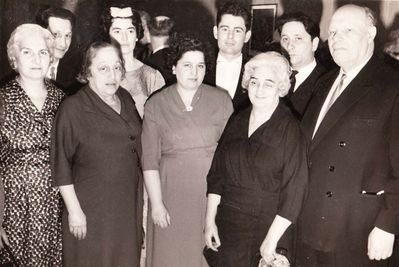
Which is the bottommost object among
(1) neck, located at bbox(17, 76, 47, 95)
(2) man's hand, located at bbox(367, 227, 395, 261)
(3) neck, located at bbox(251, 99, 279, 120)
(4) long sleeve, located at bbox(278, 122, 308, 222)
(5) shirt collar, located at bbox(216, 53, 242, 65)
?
(2) man's hand, located at bbox(367, 227, 395, 261)

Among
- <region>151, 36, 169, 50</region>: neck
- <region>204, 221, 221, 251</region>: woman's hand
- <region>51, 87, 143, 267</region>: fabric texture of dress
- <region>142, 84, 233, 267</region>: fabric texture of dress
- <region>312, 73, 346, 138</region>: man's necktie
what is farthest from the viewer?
<region>151, 36, 169, 50</region>: neck

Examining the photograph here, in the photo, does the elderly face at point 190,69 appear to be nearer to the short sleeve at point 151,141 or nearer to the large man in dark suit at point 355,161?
the short sleeve at point 151,141

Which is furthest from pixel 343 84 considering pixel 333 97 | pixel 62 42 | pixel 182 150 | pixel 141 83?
pixel 62 42

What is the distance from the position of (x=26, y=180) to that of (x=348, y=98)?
6.60 feet

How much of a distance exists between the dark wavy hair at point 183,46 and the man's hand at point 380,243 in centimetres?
158

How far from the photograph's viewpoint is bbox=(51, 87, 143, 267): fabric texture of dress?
9.70 feet

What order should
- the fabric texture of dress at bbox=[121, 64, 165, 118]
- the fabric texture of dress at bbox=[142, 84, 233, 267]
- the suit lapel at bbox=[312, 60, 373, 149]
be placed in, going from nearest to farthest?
the suit lapel at bbox=[312, 60, 373, 149] → the fabric texture of dress at bbox=[142, 84, 233, 267] → the fabric texture of dress at bbox=[121, 64, 165, 118]

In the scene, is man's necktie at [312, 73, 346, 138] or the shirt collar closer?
man's necktie at [312, 73, 346, 138]

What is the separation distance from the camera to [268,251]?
257 centimetres

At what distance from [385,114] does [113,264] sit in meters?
1.98

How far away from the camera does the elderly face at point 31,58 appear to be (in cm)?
301

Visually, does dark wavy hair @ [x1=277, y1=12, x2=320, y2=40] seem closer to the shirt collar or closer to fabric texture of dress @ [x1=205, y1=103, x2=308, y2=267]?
the shirt collar

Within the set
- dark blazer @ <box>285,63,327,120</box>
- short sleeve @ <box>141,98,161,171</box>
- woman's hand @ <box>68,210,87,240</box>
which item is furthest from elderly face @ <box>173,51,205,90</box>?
woman's hand @ <box>68,210,87,240</box>

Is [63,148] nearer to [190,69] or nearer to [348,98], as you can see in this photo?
[190,69]
